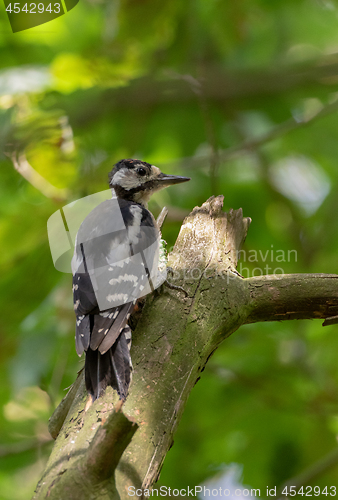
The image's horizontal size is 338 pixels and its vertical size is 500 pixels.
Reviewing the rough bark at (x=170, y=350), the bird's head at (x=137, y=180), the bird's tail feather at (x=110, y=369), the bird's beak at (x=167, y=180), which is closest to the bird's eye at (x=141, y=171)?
the bird's head at (x=137, y=180)

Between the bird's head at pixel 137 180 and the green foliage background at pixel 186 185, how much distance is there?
0.17 meters

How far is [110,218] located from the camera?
247cm

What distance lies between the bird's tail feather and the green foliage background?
3.44ft

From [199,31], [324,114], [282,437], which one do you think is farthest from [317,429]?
[199,31]

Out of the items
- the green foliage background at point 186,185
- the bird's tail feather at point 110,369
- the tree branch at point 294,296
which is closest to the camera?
the bird's tail feather at point 110,369

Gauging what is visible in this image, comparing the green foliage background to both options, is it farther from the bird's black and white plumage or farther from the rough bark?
the rough bark

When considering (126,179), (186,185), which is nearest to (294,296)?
(126,179)

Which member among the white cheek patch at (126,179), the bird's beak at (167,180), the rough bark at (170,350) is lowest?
the rough bark at (170,350)

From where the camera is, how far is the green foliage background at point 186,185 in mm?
2951

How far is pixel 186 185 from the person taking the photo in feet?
12.3

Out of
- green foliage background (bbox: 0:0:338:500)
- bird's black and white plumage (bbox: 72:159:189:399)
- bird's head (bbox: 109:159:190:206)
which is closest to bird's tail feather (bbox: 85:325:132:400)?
bird's black and white plumage (bbox: 72:159:189:399)

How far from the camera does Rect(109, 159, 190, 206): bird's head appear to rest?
3.01 meters

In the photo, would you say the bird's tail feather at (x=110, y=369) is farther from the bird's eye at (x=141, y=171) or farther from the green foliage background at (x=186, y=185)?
the bird's eye at (x=141, y=171)

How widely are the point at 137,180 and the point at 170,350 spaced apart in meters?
1.52
